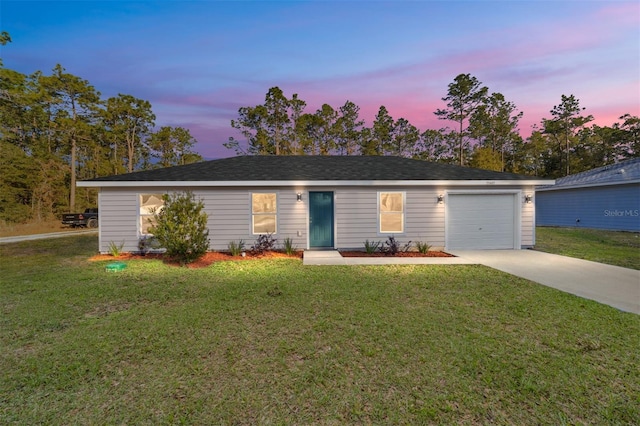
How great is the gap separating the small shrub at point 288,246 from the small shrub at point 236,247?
135 centimetres

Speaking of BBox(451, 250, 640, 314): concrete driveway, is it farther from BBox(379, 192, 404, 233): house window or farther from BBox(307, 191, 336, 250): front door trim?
BBox(307, 191, 336, 250): front door trim

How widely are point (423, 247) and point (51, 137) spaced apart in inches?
1264

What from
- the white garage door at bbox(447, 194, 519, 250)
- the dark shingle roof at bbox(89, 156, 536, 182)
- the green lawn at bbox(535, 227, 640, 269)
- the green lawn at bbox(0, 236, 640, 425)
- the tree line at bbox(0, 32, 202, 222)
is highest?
the tree line at bbox(0, 32, 202, 222)

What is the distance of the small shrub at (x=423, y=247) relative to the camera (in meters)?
8.74

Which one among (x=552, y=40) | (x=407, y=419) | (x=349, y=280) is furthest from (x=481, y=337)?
(x=552, y=40)

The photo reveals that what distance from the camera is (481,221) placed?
9.44 m

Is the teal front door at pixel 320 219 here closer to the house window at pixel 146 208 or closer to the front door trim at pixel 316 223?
the front door trim at pixel 316 223

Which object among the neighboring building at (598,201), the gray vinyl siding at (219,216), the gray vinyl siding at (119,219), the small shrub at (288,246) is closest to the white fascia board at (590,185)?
the neighboring building at (598,201)

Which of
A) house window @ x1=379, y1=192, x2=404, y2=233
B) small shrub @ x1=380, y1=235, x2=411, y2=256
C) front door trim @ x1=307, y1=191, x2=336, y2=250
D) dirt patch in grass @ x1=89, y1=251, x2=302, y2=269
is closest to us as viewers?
dirt patch in grass @ x1=89, y1=251, x2=302, y2=269

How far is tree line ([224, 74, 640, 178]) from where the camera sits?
29203 mm

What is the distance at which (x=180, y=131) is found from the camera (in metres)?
34.7

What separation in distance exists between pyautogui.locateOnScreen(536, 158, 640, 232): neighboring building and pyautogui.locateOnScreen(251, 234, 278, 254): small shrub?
17378 millimetres

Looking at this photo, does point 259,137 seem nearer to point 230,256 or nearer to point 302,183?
point 302,183

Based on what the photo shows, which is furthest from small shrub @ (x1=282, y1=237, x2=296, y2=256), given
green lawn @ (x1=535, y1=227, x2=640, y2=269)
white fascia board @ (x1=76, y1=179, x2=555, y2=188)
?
green lawn @ (x1=535, y1=227, x2=640, y2=269)
